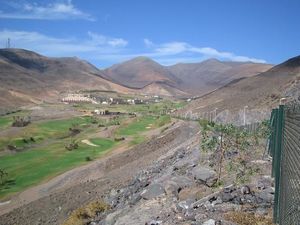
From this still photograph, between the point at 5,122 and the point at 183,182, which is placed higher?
the point at 183,182

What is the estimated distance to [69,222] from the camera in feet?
66.1

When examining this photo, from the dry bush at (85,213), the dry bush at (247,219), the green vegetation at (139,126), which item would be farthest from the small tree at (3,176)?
the dry bush at (247,219)

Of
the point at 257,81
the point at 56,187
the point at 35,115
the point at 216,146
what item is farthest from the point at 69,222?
the point at 35,115

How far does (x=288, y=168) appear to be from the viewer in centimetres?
750

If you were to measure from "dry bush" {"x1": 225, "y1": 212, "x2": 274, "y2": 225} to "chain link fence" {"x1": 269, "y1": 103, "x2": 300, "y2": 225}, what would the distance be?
1.60 ft

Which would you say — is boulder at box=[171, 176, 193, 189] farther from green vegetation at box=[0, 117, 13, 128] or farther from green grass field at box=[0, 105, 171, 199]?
green vegetation at box=[0, 117, 13, 128]

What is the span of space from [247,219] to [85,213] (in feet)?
38.1

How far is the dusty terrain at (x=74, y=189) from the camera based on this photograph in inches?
1072

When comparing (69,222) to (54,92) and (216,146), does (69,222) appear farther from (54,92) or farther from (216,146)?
(54,92)

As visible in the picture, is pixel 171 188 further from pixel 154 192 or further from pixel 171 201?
pixel 171 201

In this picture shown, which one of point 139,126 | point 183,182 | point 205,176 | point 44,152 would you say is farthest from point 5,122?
point 205,176

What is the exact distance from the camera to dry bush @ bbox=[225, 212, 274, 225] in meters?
9.61

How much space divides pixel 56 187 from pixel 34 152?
77.4 feet

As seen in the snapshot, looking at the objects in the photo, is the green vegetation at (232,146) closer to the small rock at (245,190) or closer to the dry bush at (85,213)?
the small rock at (245,190)
